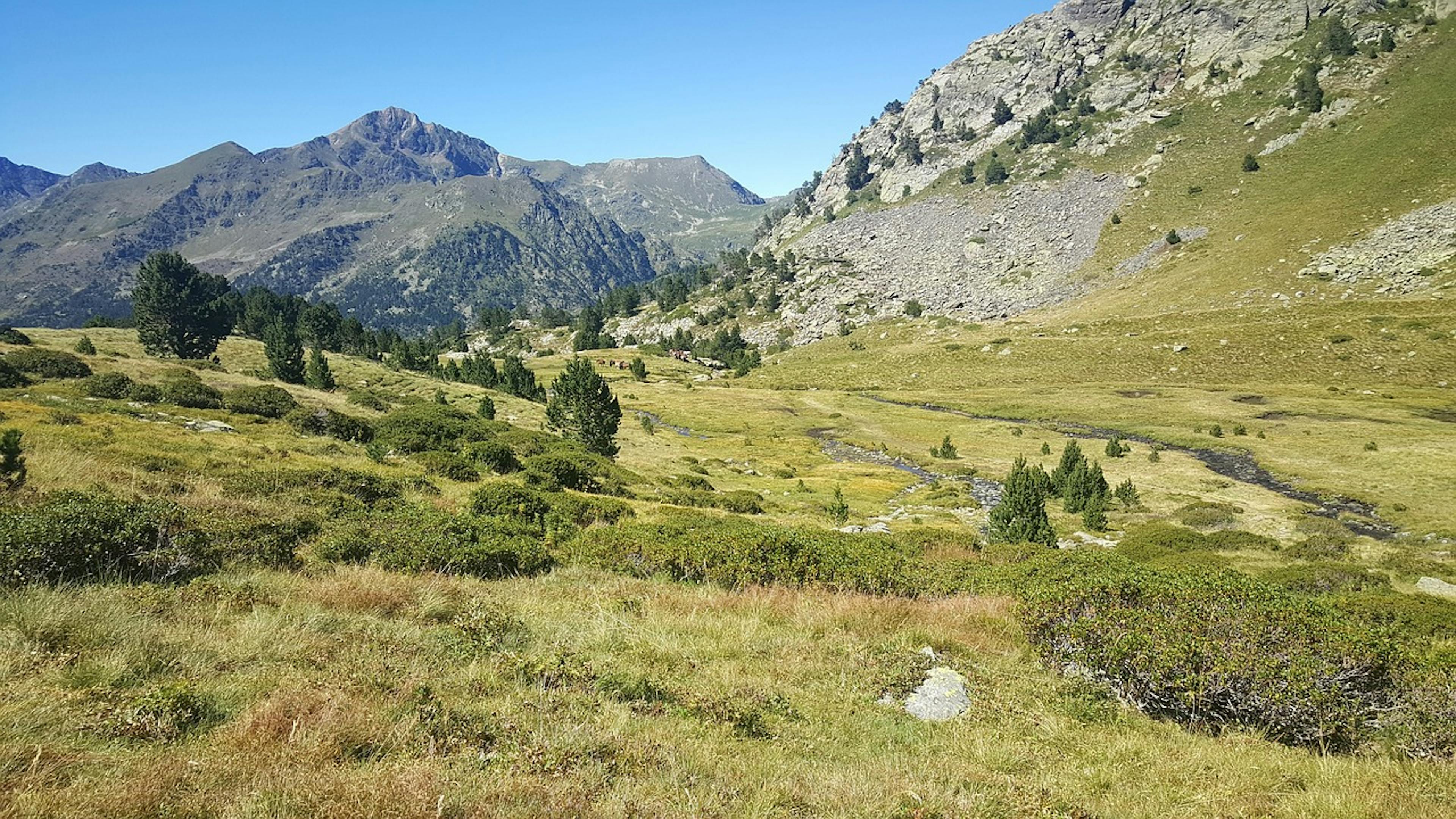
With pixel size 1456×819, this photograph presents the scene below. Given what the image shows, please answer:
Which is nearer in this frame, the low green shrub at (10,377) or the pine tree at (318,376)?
the low green shrub at (10,377)

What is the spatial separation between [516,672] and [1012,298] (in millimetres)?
154595

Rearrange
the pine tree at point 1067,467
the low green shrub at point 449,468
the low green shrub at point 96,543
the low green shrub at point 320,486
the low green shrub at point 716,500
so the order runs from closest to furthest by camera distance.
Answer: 1. the low green shrub at point 96,543
2. the low green shrub at point 320,486
3. the low green shrub at point 449,468
4. the low green shrub at point 716,500
5. the pine tree at point 1067,467

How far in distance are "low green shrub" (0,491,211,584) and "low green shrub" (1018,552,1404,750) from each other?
45.7ft

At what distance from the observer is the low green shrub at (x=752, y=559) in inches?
537

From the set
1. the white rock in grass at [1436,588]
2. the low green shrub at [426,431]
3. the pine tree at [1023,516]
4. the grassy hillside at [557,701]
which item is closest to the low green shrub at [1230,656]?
the grassy hillside at [557,701]

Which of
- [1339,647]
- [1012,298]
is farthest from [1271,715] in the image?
[1012,298]

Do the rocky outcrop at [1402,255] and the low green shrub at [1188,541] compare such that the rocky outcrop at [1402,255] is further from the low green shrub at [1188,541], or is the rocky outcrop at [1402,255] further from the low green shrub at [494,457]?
the low green shrub at [494,457]

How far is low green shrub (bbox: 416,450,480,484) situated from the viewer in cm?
2730

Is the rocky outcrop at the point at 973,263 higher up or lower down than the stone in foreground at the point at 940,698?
higher up

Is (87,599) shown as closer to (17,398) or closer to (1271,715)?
(1271,715)

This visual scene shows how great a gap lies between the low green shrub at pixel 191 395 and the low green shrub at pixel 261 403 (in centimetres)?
47

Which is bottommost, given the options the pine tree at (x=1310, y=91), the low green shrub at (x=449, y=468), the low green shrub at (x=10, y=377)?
the low green shrub at (x=449, y=468)

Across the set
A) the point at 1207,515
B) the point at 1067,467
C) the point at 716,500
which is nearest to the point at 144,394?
the point at 716,500

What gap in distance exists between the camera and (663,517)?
79.9ft
